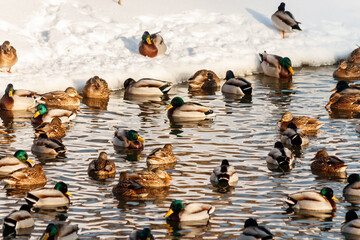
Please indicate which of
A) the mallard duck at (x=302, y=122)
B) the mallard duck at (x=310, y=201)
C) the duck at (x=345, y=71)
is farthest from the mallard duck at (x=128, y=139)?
the duck at (x=345, y=71)

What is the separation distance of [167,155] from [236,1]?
55.4 feet

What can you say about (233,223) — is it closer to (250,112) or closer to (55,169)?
(55,169)

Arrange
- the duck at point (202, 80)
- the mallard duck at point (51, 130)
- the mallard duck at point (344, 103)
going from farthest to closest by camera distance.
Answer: the duck at point (202, 80)
the mallard duck at point (344, 103)
the mallard duck at point (51, 130)

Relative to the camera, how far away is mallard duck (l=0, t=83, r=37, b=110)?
21.2 metres

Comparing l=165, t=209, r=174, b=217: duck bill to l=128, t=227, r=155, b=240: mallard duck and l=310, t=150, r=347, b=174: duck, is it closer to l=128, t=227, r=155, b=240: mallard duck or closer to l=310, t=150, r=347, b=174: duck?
l=128, t=227, r=155, b=240: mallard duck

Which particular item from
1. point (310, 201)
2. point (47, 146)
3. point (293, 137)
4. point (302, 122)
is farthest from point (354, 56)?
point (310, 201)

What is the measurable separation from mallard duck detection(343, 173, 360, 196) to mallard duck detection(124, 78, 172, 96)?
1033cm

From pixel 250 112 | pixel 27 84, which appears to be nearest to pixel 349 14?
pixel 250 112

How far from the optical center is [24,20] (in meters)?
27.4

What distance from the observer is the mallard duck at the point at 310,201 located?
45.0 feet

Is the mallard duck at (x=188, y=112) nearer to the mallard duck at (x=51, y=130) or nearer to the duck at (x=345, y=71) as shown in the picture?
the mallard duck at (x=51, y=130)

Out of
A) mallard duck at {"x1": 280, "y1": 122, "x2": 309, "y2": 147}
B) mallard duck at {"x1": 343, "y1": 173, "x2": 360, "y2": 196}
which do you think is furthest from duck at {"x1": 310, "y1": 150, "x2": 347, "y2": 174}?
mallard duck at {"x1": 280, "y1": 122, "x2": 309, "y2": 147}

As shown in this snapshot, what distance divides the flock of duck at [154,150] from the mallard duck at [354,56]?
3.76ft

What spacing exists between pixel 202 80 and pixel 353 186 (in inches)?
452
